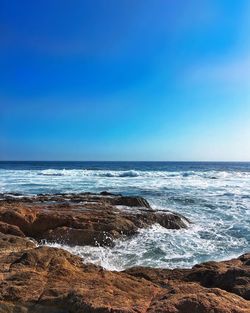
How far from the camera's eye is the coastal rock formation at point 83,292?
345 cm

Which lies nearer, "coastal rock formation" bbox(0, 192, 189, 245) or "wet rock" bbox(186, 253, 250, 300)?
"wet rock" bbox(186, 253, 250, 300)

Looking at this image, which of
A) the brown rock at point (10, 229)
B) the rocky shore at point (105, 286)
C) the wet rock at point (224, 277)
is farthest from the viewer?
the brown rock at point (10, 229)

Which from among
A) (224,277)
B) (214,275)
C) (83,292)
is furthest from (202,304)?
(214,275)

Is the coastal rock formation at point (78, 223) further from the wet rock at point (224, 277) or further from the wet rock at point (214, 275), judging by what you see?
the wet rock at point (224, 277)

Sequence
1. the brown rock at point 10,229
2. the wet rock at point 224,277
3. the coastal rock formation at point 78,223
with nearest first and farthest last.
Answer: the wet rock at point 224,277
the brown rock at point 10,229
the coastal rock formation at point 78,223

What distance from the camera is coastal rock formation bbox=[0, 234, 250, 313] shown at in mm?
3451

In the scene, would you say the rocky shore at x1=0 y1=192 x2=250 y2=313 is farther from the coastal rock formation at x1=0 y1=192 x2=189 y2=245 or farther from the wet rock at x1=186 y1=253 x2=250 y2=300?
the coastal rock formation at x1=0 y1=192 x2=189 y2=245

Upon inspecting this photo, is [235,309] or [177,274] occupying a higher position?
[235,309]

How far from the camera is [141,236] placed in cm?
1099

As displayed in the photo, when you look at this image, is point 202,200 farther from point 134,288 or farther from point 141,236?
point 134,288

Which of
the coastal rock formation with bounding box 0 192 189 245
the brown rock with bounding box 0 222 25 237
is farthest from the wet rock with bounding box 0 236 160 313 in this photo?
the coastal rock formation with bounding box 0 192 189 245

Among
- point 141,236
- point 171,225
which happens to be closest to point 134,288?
point 141,236

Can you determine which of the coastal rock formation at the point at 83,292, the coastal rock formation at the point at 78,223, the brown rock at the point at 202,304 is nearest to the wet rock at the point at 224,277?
the coastal rock formation at the point at 83,292

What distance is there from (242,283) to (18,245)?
12.2 ft
